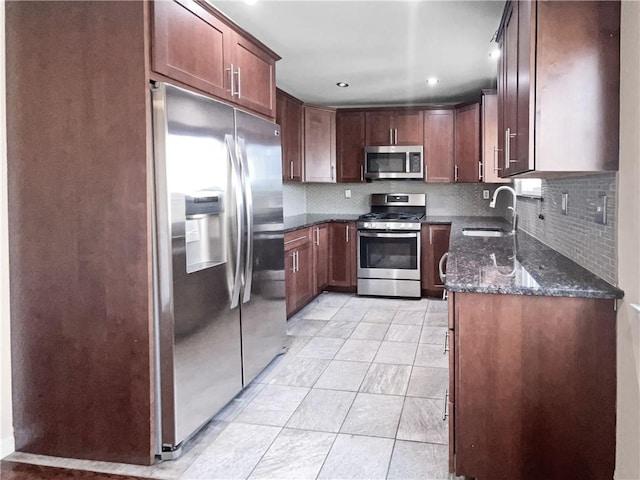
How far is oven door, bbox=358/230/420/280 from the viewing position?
18.1 ft

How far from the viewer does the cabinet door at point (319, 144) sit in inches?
225

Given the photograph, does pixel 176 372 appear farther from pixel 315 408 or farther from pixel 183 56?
pixel 183 56

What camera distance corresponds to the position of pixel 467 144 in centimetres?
555

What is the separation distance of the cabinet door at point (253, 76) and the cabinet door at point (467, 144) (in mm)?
2741

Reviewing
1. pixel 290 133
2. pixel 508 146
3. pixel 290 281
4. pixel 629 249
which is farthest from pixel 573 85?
pixel 290 133

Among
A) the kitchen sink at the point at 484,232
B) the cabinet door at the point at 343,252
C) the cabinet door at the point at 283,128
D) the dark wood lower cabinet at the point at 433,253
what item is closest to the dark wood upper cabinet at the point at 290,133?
the cabinet door at the point at 283,128

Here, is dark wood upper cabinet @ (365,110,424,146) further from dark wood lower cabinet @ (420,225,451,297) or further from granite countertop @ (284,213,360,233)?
dark wood lower cabinet @ (420,225,451,297)

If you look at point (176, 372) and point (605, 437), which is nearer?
point (605, 437)

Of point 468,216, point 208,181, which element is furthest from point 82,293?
point 468,216

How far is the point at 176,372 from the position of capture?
88.1 inches

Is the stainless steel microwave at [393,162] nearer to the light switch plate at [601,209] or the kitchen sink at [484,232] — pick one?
the kitchen sink at [484,232]

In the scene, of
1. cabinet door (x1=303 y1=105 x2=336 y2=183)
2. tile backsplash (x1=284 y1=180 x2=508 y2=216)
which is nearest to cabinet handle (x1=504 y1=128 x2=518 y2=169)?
cabinet door (x1=303 y1=105 x2=336 y2=183)

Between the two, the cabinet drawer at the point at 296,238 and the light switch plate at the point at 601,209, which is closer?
the light switch plate at the point at 601,209

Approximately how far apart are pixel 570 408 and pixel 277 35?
8.99 ft
